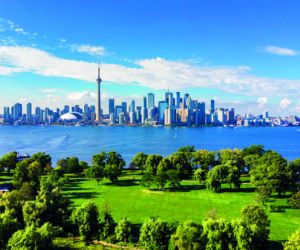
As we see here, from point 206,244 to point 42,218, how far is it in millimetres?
12168

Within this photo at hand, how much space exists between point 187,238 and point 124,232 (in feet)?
16.1

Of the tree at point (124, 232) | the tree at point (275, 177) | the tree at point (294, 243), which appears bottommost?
the tree at point (124, 232)

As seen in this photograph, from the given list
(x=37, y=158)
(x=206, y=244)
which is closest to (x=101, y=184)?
(x=37, y=158)

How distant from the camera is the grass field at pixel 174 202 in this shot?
2803 cm

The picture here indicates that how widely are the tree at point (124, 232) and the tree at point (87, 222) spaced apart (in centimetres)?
185

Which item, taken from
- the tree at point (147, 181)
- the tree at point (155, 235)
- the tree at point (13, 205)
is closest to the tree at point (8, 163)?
the tree at point (147, 181)

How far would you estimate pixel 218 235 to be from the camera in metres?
20.5

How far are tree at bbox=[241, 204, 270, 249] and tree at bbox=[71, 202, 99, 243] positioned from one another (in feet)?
33.2

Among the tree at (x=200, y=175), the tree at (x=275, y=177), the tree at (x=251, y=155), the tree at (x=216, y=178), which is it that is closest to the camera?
the tree at (x=275, y=177)

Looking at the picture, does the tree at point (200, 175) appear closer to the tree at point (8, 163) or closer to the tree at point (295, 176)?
the tree at point (295, 176)

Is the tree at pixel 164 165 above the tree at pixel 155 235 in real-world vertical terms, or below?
above

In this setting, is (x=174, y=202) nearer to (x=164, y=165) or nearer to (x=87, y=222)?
(x=164, y=165)

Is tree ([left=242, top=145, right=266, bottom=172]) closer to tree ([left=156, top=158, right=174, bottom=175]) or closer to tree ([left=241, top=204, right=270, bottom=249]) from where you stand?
tree ([left=156, top=158, right=174, bottom=175])

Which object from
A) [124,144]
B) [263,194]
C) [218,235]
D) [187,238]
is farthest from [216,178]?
[124,144]
